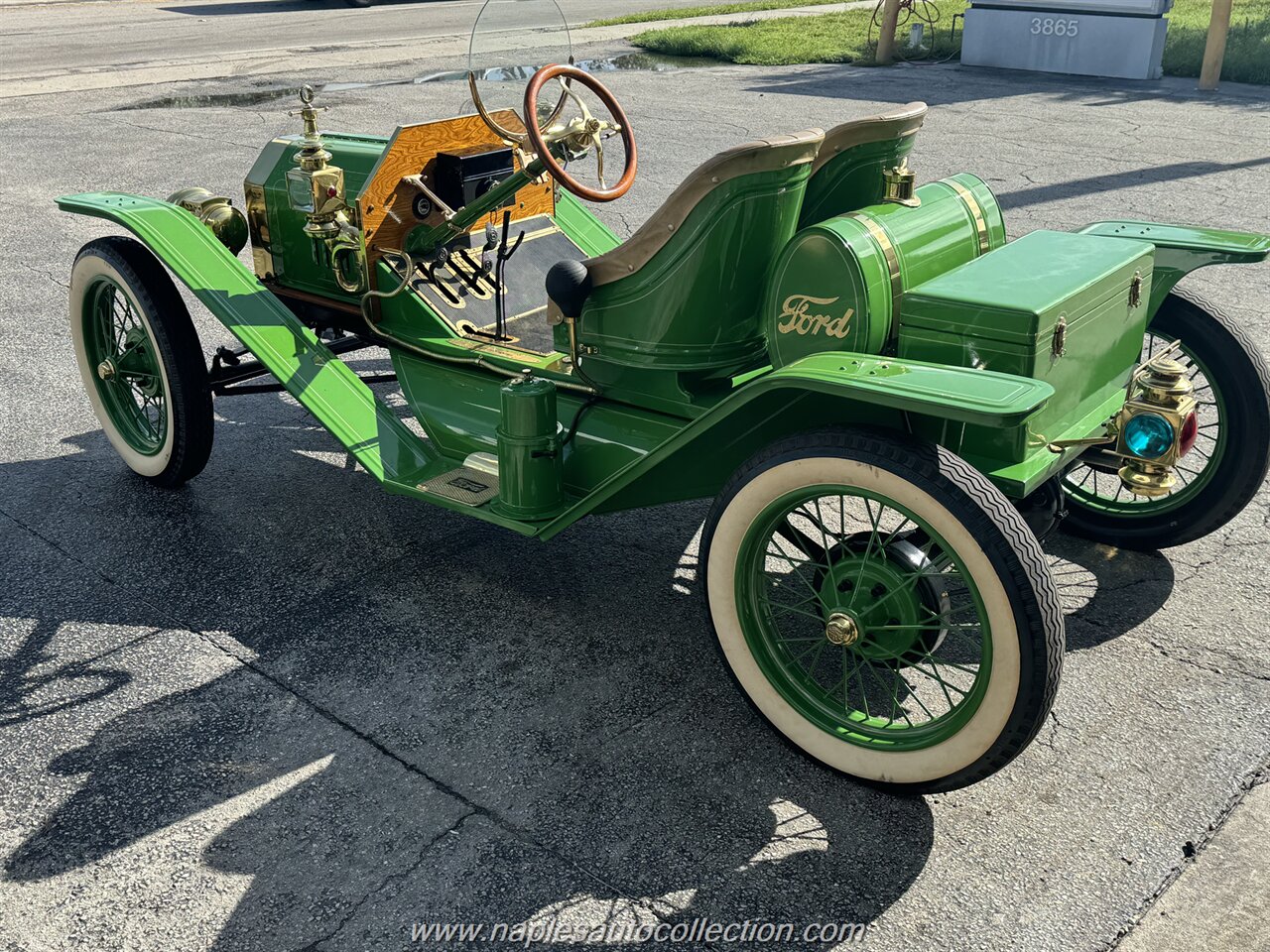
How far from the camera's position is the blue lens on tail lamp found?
10.2 ft

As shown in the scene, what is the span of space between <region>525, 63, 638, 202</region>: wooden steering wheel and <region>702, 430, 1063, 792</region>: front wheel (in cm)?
123

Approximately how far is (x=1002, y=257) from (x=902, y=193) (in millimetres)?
342

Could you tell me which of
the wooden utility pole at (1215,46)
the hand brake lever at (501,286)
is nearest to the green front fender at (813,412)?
the hand brake lever at (501,286)

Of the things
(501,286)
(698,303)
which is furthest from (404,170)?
(698,303)

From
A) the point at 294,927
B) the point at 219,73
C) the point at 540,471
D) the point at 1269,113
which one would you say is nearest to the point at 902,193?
the point at 540,471

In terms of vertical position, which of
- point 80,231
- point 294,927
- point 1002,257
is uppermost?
point 1002,257

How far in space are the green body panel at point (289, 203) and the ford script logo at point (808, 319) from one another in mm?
1938

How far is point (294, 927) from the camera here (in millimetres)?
2615

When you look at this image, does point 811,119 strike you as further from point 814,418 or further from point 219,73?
point 814,418

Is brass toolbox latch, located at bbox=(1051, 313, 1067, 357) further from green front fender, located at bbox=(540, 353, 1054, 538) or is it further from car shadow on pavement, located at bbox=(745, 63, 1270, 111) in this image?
car shadow on pavement, located at bbox=(745, 63, 1270, 111)

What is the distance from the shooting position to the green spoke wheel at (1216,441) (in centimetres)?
375

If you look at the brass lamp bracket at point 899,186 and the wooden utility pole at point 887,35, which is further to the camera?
the wooden utility pole at point 887,35

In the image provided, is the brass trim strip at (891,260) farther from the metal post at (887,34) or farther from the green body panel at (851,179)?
the metal post at (887,34)

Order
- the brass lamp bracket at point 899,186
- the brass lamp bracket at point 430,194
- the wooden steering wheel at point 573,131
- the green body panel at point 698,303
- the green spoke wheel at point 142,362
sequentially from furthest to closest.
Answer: the brass lamp bracket at point 430,194 < the green spoke wheel at point 142,362 < the wooden steering wheel at point 573,131 < the brass lamp bracket at point 899,186 < the green body panel at point 698,303
